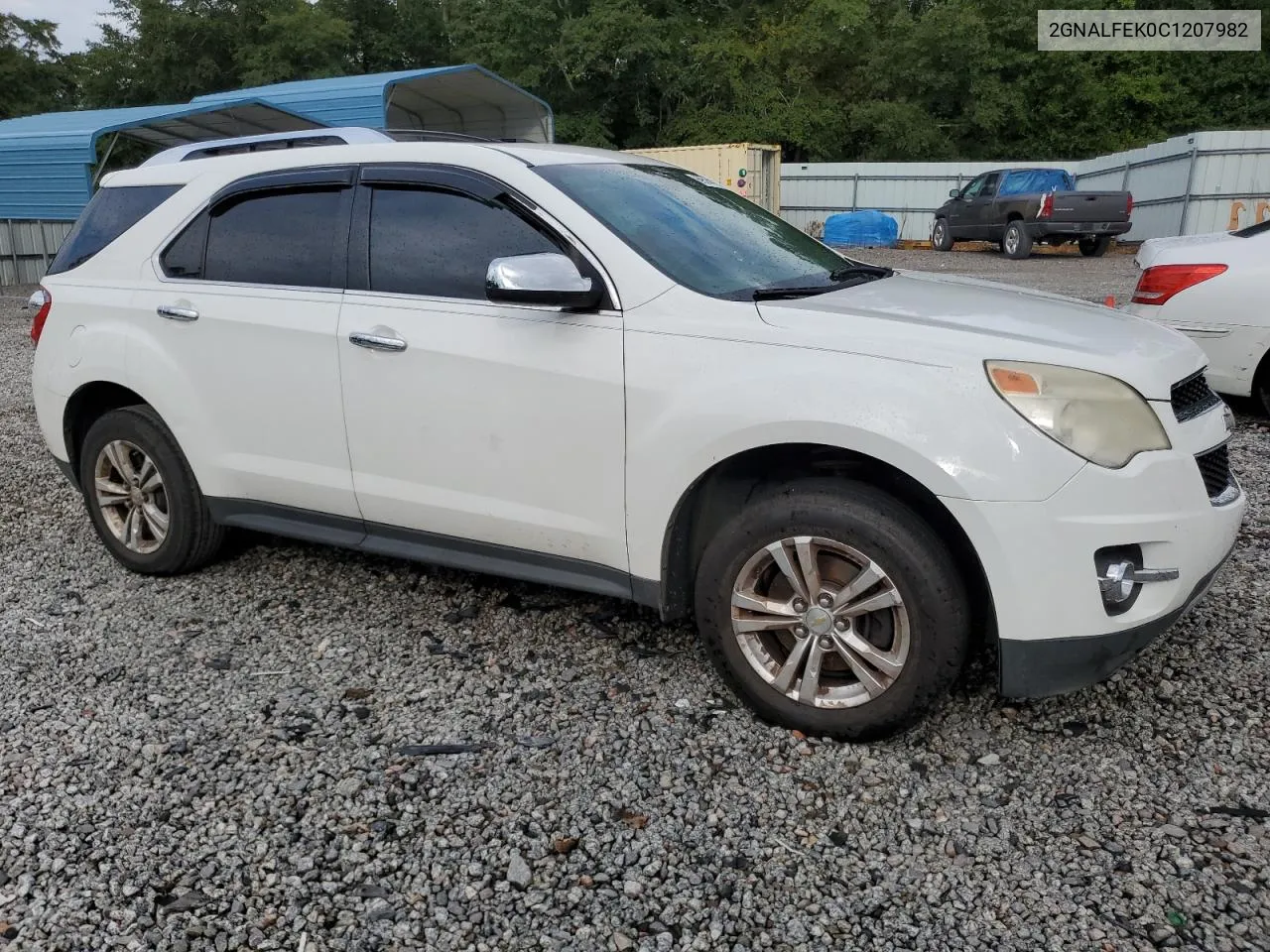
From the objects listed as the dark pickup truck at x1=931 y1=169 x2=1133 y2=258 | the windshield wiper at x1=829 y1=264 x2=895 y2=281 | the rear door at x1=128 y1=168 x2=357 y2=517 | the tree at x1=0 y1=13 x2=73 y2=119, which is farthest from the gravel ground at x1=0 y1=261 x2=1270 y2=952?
the tree at x1=0 y1=13 x2=73 y2=119

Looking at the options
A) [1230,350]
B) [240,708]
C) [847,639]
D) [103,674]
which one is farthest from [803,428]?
[1230,350]

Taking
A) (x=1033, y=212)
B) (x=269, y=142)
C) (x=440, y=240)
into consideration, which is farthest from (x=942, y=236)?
(x=440, y=240)

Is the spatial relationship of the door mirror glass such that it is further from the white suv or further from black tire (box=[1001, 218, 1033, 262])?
black tire (box=[1001, 218, 1033, 262])

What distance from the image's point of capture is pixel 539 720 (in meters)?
3.20

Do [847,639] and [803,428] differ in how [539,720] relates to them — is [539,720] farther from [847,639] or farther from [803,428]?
[803,428]

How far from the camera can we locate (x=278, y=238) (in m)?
3.89

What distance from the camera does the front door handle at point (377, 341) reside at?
137 inches

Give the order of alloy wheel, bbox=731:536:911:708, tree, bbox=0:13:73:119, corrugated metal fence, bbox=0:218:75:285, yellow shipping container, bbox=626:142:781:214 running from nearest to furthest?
alloy wheel, bbox=731:536:911:708 → corrugated metal fence, bbox=0:218:75:285 → yellow shipping container, bbox=626:142:781:214 → tree, bbox=0:13:73:119

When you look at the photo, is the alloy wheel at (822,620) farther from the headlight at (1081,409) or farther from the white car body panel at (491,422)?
the headlight at (1081,409)

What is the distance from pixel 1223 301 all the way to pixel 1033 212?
16.0 meters

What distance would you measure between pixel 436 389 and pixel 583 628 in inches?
42.5

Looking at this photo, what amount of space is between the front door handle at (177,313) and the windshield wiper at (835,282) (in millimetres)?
2205

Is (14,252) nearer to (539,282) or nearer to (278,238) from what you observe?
(278,238)

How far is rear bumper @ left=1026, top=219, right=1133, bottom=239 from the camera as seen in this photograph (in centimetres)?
2042
